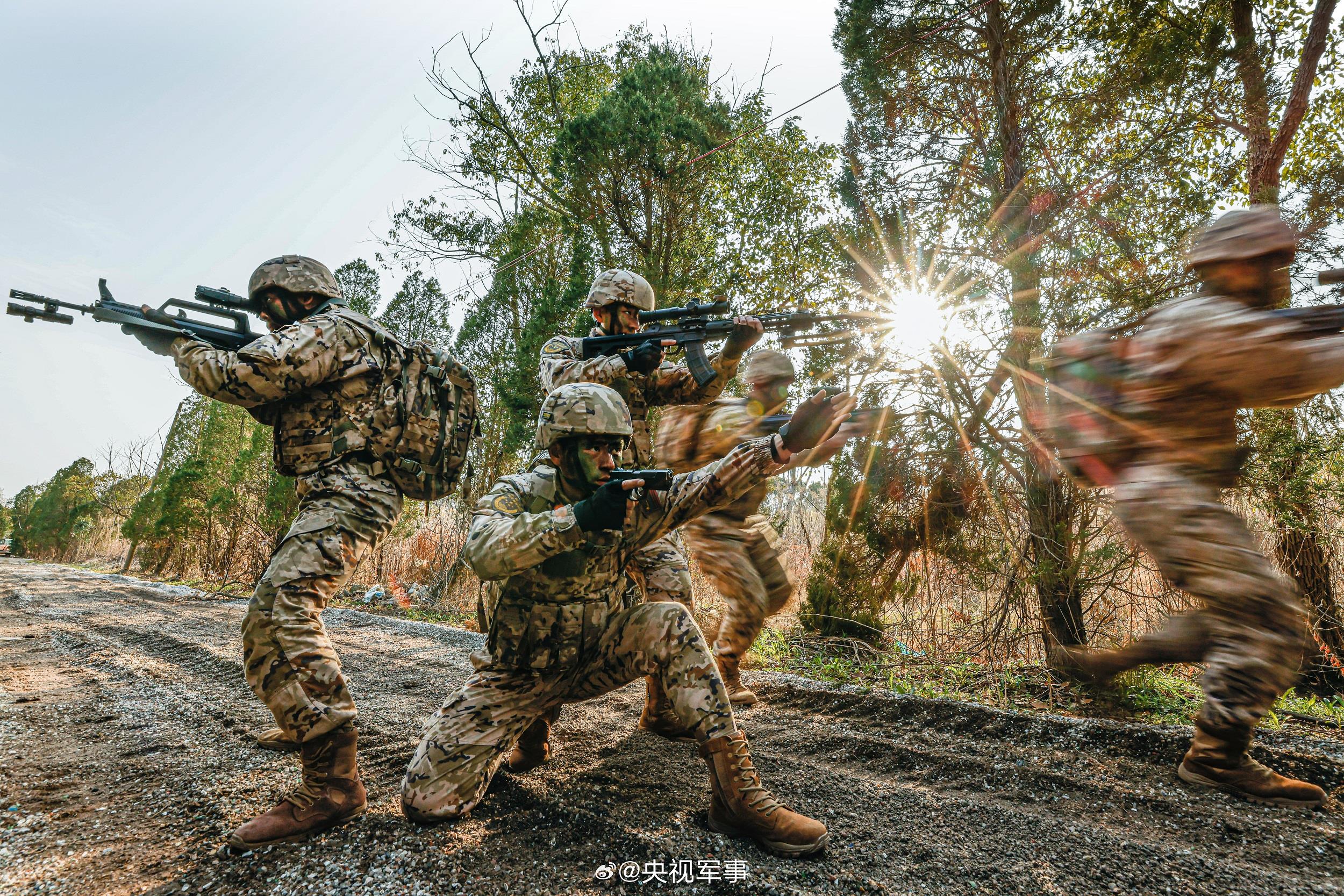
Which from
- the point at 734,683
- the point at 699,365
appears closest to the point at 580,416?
the point at 699,365

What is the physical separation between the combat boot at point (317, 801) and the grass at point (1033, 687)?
3180 mm

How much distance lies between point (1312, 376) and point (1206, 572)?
89 cm

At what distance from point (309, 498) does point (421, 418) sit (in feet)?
2.03

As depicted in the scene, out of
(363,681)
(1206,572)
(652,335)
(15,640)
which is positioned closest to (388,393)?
(652,335)

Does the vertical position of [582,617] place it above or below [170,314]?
below

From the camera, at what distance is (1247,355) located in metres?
2.43

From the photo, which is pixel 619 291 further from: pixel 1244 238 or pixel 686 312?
pixel 1244 238

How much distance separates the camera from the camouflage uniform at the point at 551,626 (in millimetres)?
2287

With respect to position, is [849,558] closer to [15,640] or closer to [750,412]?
[750,412]

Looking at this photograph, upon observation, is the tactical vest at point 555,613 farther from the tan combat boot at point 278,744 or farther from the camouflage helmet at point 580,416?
the tan combat boot at point 278,744

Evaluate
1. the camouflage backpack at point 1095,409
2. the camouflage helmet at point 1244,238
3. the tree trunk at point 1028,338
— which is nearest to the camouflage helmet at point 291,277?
the camouflage backpack at point 1095,409

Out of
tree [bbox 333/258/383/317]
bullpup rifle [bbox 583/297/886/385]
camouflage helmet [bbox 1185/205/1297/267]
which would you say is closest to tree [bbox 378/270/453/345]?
tree [bbox 333/258/383/317]

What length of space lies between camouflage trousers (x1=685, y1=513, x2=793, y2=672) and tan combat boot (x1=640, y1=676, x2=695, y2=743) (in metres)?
0.63

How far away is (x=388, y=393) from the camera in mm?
2945
